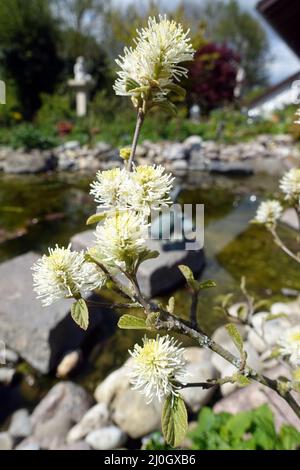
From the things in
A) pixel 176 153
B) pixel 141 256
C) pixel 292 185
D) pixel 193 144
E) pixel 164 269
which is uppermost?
pixel 193 144

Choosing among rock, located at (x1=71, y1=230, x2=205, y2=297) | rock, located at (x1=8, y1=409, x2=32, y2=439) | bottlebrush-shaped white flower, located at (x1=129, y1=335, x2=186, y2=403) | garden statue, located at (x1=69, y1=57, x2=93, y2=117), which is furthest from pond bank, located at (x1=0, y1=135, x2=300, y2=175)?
bottlebrush-shaped white flower, located at (x1=129, y1=335, x2=186, y2=403)

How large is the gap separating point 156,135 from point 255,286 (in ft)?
42.3

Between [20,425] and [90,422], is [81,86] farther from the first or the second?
[90,422]

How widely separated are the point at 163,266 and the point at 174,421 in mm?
4229

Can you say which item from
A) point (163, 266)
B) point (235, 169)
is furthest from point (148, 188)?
point (235, 169)

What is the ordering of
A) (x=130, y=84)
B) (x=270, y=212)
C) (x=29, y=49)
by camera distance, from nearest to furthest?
(x=130, y=84), (x=270, y=212), (x=29, y=49)

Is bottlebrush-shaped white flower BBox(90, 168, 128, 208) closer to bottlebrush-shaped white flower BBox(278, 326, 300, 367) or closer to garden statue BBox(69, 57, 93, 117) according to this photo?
bottlebrush-shaped white flower BBox(278, 326, 300, 367)

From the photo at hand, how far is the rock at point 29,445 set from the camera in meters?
2.80

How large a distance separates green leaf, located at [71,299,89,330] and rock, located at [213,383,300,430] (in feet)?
7.68

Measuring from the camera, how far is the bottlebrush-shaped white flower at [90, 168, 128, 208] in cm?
Answer: 87

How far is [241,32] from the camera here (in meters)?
48.1

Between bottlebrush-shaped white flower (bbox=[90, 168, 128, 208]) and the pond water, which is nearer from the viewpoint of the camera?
bottlebrush-shaped white flower (bbox=[90, 168, 128, 208])

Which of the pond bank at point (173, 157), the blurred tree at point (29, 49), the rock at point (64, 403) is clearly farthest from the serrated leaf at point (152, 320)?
the blurred tree at point (29, 49)

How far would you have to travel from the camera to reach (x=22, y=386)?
11.8 feet
